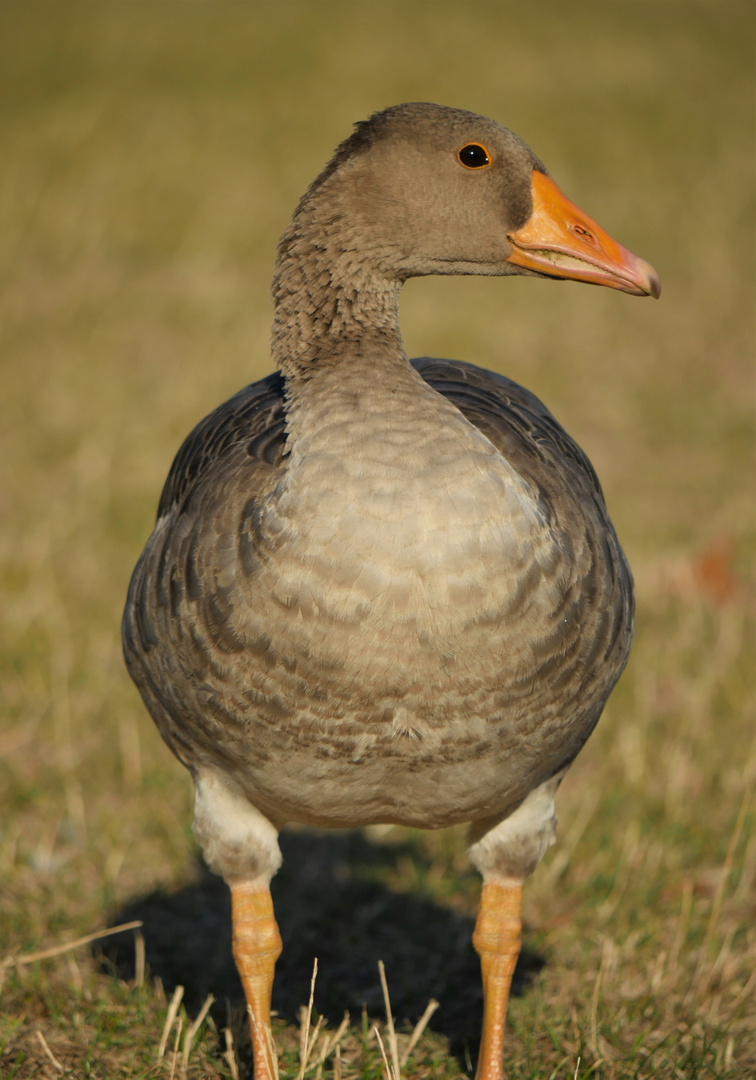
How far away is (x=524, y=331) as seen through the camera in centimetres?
1174

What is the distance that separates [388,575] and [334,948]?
2.54m

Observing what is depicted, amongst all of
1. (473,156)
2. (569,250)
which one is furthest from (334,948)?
(473,156)

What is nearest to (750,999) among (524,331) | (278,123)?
(524,331)

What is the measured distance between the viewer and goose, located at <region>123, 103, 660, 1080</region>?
2.57m

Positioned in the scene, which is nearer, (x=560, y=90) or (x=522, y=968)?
(x=522, y=968)

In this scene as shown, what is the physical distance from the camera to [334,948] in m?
4.46

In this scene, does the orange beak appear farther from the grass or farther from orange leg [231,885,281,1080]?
the grass

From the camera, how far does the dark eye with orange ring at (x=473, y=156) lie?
119 inches

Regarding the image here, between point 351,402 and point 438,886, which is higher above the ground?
point 351,402

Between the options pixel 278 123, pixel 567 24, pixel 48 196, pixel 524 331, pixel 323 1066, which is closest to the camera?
pixel 323 1066

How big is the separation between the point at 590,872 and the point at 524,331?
7.97 m

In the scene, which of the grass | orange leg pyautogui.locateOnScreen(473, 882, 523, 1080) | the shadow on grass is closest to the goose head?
orange leg pyautogui.locateOnScreen(473, 882, 523, 1080)

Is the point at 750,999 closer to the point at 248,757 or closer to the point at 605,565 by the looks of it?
the point at 605,565

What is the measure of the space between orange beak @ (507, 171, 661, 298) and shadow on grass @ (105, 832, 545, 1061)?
8.52 feet
